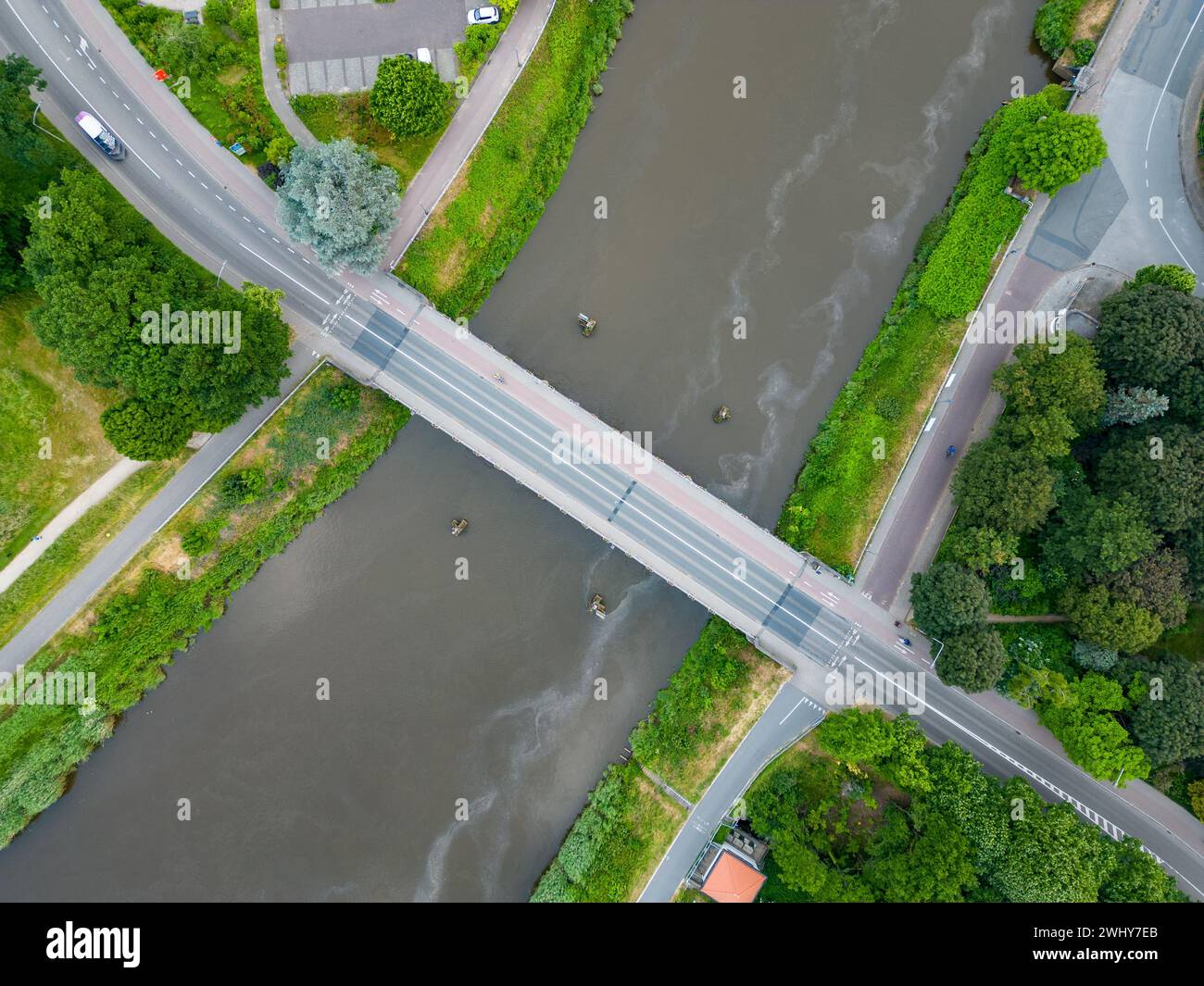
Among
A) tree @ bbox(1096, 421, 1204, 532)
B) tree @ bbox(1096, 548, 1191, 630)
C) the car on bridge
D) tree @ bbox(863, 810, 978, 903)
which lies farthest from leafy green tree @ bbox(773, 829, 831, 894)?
the car on bridge

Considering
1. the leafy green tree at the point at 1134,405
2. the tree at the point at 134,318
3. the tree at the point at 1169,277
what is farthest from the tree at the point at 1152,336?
the tree at the point at 134,318

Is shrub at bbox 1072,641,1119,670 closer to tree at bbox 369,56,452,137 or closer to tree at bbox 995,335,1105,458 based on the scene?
tree at bbox 995,335,1105,458

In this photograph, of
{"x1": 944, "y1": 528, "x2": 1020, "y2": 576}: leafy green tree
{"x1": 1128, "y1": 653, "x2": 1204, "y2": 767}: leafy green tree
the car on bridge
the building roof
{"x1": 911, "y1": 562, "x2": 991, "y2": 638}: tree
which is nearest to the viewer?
{"x1": 1128, "y1": 653, "x2": 1204, "y2": 767}: leafy green tree

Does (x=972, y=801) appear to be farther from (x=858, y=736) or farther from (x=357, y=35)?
(x=357, y=35)

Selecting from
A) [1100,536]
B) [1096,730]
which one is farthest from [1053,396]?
[1096,730]

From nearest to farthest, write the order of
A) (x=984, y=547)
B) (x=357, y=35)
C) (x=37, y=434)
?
(x=984, y=547), (x=37, y=434), (x=357, y=35)
